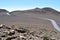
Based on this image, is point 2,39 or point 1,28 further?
point 1,28

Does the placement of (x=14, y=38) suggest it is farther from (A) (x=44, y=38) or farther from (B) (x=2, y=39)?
(A) (x=44, y=38)

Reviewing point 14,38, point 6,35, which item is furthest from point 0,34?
point 14,38

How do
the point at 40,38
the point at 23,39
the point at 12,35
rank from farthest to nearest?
the point at 40,38
the point at 12,35
the point at 23,39

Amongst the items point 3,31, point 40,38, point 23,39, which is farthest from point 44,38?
point 3,31

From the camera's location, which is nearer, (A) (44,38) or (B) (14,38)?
(B) (14,38)

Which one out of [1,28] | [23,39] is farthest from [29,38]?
[1,28]

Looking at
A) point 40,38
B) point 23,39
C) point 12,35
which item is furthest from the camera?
point 40,38

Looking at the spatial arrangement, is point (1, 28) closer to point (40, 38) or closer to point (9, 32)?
point (9, 32)
